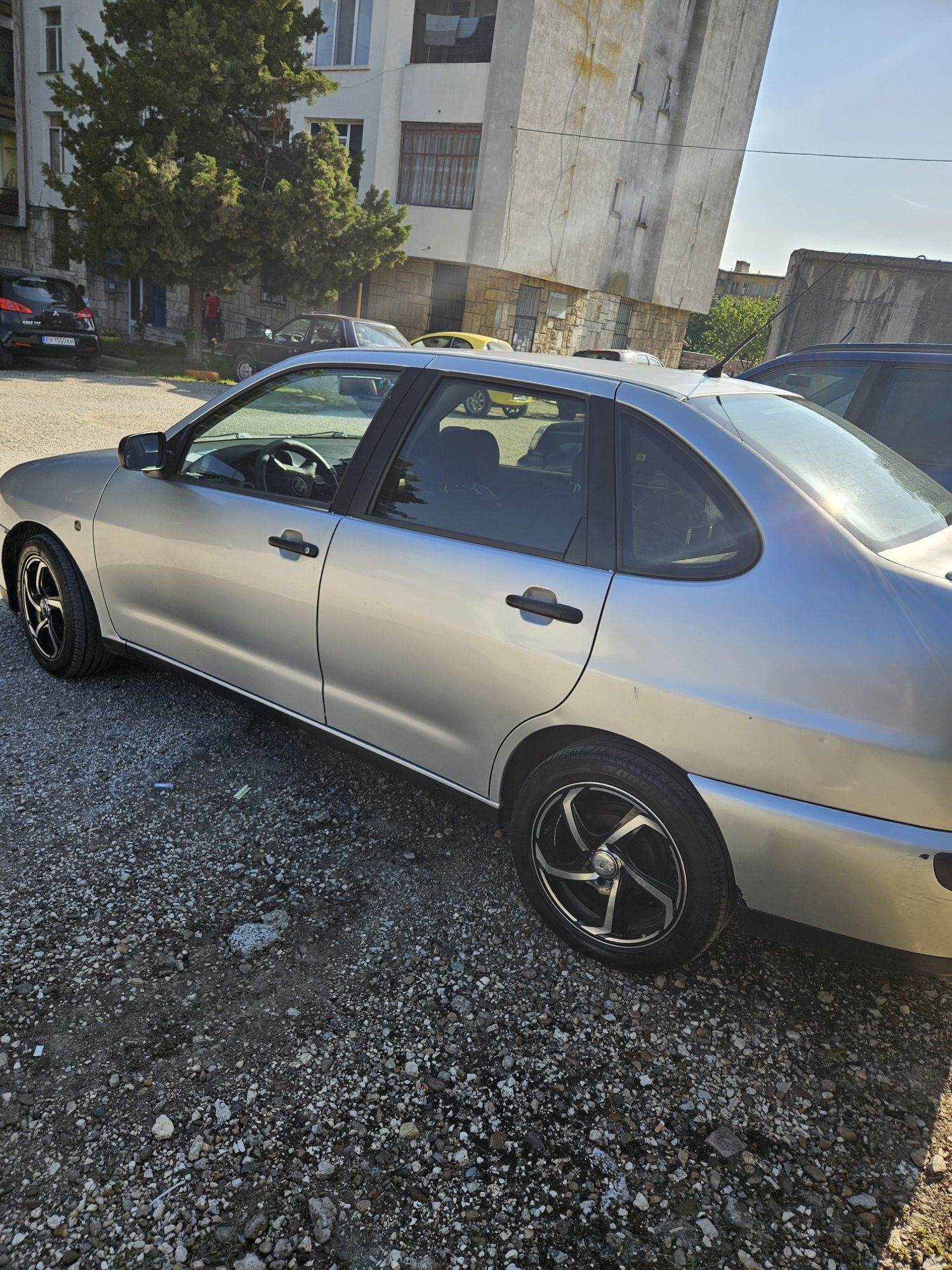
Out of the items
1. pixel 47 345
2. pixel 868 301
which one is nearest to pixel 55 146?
pixel 47 345

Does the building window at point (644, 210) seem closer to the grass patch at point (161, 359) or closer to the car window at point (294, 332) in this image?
the grass patch at point (161, 359)

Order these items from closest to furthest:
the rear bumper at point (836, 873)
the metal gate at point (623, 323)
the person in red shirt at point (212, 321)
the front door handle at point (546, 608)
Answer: the rear bumper at point (836, 873) < the front door handle at point (546, 608) < the person in red shirt at point (212, 321) < the metal gate at point (623, 323)

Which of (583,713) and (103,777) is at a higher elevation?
(583,713)

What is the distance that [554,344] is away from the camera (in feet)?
86.1

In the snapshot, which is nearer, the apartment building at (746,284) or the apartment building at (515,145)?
the apartment building at (515,145)

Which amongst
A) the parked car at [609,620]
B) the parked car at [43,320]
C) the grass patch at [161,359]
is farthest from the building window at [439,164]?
the parked car at [609,620]

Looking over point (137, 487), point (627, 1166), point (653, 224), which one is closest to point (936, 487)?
point (627, 1166)

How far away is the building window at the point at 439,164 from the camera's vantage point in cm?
2217

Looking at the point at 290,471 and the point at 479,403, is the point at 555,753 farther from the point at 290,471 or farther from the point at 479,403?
the point at 290,471

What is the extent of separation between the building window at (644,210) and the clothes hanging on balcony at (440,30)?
835 cm

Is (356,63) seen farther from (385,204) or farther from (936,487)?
(936,487)

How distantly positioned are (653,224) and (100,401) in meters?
22.3

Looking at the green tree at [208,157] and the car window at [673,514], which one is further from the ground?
the green tree at [208,157]

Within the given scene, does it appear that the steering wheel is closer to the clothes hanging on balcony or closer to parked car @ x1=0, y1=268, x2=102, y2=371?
parked car @ x1=0, y1=268, x2=102, y2=371
